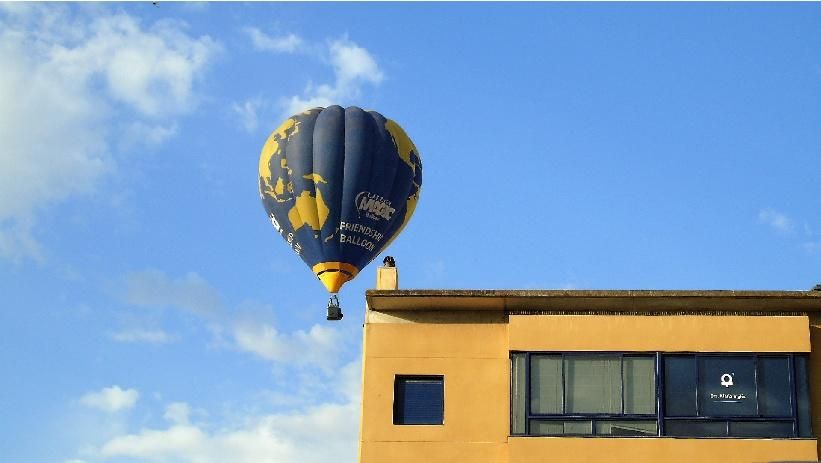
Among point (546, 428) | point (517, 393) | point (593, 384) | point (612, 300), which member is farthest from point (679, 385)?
point (517, 393)

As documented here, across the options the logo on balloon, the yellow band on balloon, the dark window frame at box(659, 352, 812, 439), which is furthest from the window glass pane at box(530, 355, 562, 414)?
the yellow band on balloon

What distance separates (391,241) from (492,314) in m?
13.0

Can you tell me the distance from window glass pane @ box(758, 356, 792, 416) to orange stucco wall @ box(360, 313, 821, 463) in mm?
325

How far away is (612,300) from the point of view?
33.4 metres

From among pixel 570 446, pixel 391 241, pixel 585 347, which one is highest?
pixel 391 241

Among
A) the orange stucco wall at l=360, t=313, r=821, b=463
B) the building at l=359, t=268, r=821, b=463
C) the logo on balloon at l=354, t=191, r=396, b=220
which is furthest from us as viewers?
the logo on balloon at l=354, t=191, r=396, b=220

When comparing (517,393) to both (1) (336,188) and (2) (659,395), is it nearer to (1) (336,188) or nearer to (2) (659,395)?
(2) (659,395)

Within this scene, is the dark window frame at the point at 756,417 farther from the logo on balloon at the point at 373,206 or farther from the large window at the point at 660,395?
the logo on balloon at the point at 373,206

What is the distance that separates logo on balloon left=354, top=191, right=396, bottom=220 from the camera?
44.9 metres

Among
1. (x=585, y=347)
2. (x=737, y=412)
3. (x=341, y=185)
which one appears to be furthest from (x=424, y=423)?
(x=341, y=185)

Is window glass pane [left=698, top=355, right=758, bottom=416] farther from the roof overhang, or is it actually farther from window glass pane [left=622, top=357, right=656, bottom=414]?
the roof overhang

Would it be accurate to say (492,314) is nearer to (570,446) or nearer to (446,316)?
(446,316)

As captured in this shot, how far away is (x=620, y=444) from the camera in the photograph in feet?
107

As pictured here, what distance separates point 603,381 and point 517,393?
1924 millimetres
